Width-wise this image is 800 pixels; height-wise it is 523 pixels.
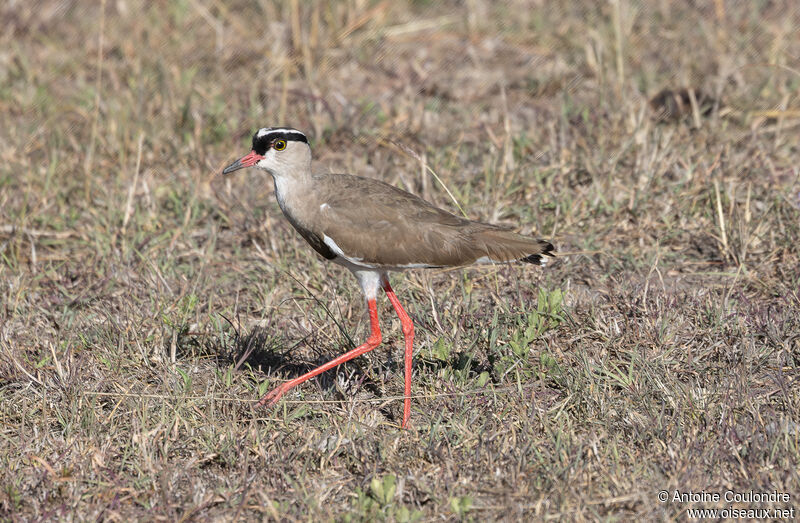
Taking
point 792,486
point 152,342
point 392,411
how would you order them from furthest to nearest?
point 152,342
point 392,411
point 792,486

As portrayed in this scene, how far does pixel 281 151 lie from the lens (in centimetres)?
485

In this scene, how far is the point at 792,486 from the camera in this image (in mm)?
3828

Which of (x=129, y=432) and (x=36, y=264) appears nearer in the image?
(x=129, y=432)

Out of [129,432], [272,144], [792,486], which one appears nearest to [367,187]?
[272,144]

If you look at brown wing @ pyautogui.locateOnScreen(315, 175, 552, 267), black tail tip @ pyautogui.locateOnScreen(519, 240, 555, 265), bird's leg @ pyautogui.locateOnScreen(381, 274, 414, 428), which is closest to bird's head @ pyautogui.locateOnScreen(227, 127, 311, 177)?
brown wing @ pyautogui.locateOnScreen(315, 175, 552, 267)

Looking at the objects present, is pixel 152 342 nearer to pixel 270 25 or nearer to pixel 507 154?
pixel 507 154

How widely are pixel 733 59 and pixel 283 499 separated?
536cm

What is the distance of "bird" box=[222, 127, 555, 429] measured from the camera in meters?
4.69

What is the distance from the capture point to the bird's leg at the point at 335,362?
15.0 feet

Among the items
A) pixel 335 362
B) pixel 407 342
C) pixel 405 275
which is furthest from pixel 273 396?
pixel 405 275

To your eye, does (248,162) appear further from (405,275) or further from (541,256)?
(541,256)

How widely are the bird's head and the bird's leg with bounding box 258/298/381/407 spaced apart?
0.78 meters

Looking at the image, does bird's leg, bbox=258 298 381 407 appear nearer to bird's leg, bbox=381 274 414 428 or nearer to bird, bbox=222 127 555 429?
bird, bbox=222 127 555 429

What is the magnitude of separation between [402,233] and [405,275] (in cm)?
92
